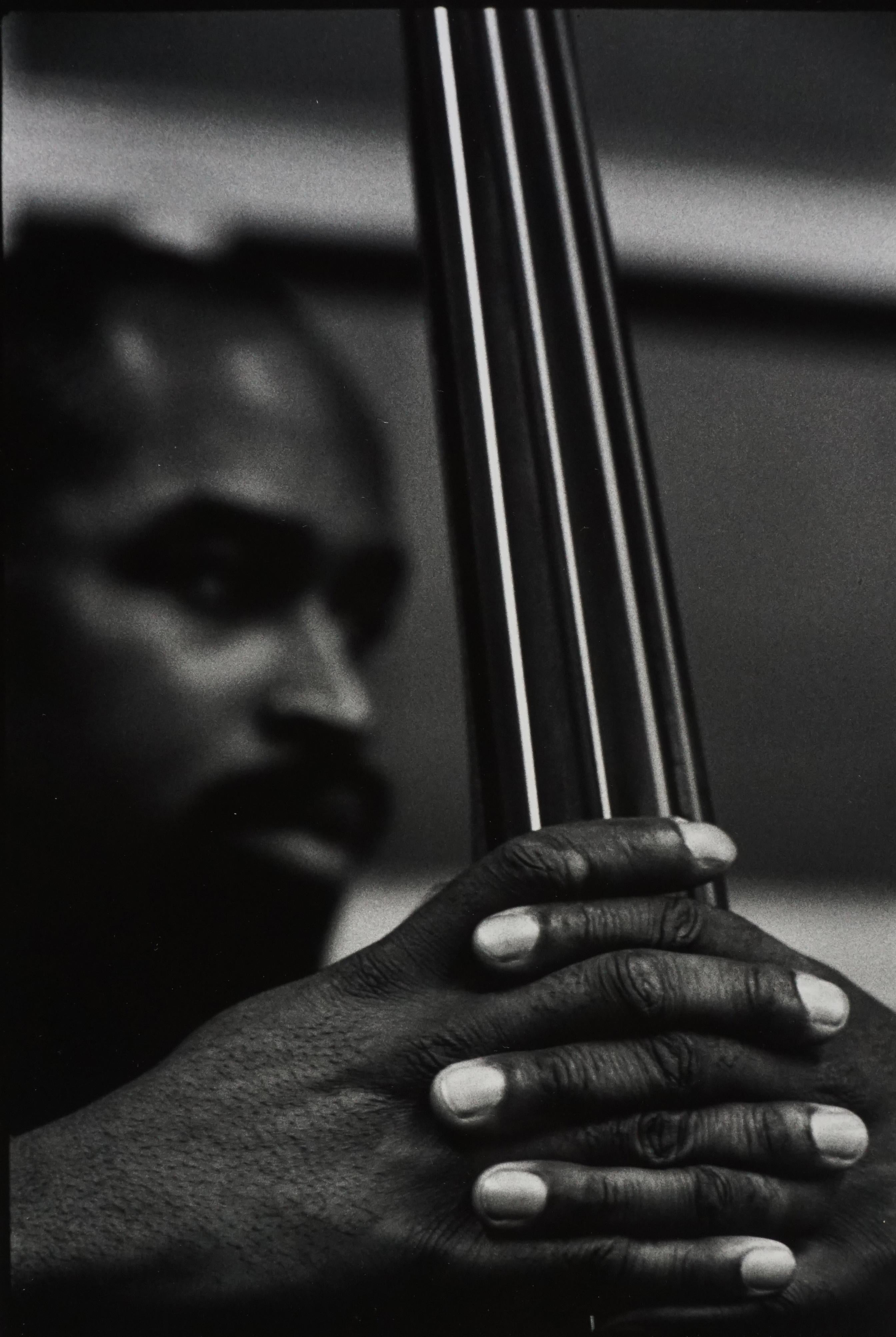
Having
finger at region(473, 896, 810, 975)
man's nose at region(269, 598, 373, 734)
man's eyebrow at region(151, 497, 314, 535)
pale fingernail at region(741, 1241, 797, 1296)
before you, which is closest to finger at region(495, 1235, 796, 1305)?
pale fingernail at region(741, 1241, 797, 1296)

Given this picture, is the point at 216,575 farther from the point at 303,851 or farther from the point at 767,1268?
the point at 767,1268

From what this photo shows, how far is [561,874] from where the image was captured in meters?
0.49

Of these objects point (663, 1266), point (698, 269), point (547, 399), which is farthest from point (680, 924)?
point (698, 269)

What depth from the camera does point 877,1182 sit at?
0.51 meters

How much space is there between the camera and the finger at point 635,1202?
0.47 meters

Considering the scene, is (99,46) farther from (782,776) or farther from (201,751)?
(782,776)

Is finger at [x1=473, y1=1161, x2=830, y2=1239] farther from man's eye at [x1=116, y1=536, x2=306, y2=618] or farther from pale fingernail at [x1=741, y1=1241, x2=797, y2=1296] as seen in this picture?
man's eye at [x1=116, y1=536, x2=306, y2=618]

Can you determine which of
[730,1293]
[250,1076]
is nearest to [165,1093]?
[250,1076]

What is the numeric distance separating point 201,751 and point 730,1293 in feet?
1.15

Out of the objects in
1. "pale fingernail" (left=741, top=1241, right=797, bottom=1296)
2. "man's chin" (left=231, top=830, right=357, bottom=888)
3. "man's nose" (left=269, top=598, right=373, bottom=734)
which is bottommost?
"pale fingernail" (left=741, top=1241, right=797, bottom=1296)

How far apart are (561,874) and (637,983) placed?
55 millimetres

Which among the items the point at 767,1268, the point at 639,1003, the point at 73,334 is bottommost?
the point at 767,1268

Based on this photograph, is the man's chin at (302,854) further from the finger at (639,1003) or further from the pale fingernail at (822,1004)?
the pale fingernail at (822,1004)

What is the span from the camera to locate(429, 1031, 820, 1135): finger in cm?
48
